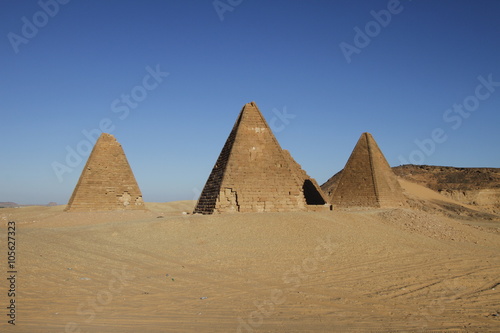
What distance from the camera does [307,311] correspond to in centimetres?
497

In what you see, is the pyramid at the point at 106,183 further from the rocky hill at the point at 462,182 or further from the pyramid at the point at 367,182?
the rocky hill at the point at 462,182

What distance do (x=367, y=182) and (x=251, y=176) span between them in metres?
11.3

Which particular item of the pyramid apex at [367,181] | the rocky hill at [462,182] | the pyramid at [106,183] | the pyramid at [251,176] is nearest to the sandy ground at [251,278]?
the pyramid at [251,176]

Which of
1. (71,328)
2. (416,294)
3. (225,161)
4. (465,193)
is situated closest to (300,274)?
(416,294)

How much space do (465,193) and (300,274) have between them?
3913 centimetres

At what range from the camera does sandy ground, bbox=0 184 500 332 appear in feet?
14.8

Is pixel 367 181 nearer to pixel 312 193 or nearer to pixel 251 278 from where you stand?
pixel 312 193

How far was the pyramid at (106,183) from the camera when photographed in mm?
18922

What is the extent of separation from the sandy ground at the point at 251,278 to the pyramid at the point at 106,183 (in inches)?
277

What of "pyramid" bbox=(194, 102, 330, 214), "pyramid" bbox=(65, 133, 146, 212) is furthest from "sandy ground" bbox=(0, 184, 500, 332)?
"pyramid" bbox=(65, 133, 146, 212)

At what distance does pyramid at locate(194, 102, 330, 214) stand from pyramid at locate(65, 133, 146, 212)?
5.25 metres

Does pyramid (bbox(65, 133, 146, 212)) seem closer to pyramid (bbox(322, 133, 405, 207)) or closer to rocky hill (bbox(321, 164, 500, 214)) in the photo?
pyramid (bbox(322, 133, 405, 207))

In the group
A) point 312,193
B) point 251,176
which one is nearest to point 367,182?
point 312,193

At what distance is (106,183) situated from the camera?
63.9 ft
